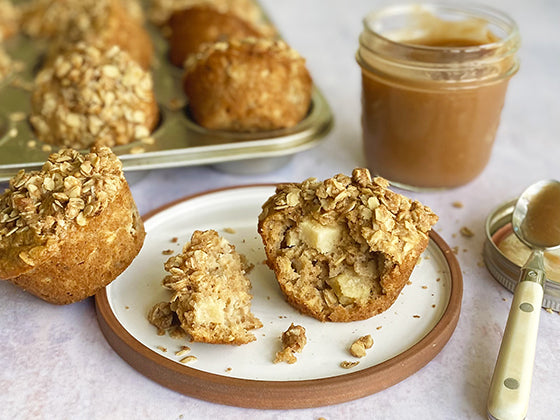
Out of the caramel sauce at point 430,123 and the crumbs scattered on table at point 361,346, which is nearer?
the crumbs scattered on table at point 361,346

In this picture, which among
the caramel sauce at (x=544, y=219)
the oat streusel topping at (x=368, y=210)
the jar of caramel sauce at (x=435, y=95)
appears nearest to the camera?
the oat streusel topping at (x=368, y=210)

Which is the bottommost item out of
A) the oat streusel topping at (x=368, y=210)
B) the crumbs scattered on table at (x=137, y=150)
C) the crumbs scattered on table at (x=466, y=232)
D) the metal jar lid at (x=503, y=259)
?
the crumbs scattered on table at (x=466, y=232)

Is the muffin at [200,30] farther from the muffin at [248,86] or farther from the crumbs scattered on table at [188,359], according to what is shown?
the crumbs scattered on table at [188,359]

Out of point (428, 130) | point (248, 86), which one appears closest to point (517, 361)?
point (428, 130)

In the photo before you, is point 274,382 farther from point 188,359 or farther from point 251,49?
point 251,49

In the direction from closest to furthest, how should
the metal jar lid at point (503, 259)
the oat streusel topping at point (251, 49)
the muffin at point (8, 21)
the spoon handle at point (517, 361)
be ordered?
the spoon handle at point (517, 361) → the metal jar lid at point (503, 259) → the oat streusel topping at point (251, 49) → the muffin at point (8, 21)

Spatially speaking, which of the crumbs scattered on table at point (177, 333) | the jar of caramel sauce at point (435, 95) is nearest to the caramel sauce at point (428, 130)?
the jar of caramel sauce at point (435, 95)
